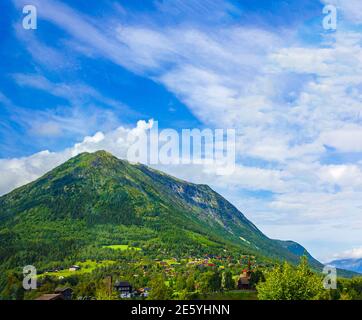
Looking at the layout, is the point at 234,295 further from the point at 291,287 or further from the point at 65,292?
the point at 291,287

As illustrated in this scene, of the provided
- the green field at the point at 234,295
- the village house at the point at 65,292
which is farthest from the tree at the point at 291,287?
the village house at the point at 65,292

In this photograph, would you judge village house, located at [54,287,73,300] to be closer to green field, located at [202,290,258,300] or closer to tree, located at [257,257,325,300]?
green field, located at [202,290,258,300]

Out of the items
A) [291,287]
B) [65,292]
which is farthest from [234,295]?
[291,287]

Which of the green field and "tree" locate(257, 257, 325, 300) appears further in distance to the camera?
the green field

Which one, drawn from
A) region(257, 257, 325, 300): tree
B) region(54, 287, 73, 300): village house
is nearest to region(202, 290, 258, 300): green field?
region(54, 287, 73, 300): village house

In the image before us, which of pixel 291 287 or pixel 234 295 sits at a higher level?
pixel 291 287

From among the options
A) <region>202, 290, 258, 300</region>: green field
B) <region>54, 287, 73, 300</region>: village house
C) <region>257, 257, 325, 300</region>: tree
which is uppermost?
<region>257, 257, 325, 300</region>: tree

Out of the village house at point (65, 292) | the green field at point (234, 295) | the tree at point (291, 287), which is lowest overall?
the village house at point (65, 292)

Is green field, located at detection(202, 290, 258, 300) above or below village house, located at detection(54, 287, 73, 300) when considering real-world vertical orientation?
above

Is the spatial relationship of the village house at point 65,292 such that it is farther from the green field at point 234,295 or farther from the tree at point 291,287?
the tree at point 291,287

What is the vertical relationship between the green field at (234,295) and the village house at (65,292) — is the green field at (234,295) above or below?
above
